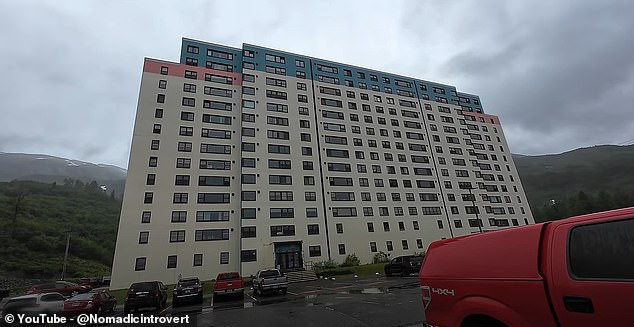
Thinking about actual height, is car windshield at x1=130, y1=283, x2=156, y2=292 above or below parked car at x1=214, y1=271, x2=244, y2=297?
above

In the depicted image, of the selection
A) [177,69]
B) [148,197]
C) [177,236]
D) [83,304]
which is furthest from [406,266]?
[177,69]

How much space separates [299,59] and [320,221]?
3161 centimetres

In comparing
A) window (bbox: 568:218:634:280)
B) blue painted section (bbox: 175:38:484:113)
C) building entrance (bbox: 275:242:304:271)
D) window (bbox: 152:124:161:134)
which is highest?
blue painted section (bbox: 175:38:484:113)

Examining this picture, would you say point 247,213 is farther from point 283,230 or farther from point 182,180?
point 182,180

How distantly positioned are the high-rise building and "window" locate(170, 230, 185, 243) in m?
0.18

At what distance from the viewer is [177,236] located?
1496 inches

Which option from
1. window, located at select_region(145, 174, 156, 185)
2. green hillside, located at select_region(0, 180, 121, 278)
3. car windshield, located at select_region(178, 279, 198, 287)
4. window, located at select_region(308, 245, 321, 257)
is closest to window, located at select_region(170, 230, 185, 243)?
window, located at select_region(145, 174, 156, 185)

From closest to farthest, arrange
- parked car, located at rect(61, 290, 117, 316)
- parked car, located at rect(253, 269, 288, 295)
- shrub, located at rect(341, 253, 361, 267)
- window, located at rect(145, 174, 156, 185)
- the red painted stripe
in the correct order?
parked car, located at rect(61, 290, 117, 316), parked car, located at rect(253, 269, 288, 295), window, located at rect(145, 174, 156, 185), shrub, located at rect(341, 253, 361, 267), the red painted stripe

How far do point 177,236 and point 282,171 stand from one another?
16909 mm

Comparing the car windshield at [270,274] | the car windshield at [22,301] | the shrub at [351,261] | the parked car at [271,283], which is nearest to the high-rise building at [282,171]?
the shrub at [351,261]

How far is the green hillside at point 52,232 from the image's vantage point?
61.8 metres

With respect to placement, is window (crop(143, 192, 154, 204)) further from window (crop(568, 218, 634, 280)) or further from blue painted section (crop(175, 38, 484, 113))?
window (crop(568, 218, 634, 280))

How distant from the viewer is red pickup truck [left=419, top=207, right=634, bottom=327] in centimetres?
241

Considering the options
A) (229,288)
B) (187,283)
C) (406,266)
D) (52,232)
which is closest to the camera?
(187,283)
